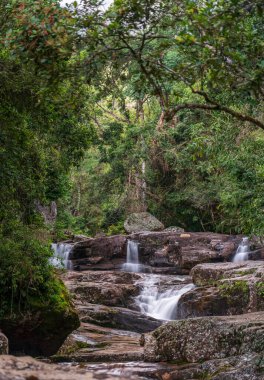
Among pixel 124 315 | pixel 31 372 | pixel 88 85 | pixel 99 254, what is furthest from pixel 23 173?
pixel 99 254

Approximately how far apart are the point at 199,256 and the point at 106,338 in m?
12.2

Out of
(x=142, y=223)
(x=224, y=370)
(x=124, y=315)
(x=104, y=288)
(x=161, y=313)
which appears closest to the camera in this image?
(x=224, y=370)

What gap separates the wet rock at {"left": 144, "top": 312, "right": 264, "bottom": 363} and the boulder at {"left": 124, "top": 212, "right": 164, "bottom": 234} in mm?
23114

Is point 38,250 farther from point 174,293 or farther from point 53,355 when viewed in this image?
point 174,293

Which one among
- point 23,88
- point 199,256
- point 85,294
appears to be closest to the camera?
point 23,88

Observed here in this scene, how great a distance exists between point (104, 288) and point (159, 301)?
2229 millimetres

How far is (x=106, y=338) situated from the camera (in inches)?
642

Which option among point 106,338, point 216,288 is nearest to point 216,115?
point 216,288

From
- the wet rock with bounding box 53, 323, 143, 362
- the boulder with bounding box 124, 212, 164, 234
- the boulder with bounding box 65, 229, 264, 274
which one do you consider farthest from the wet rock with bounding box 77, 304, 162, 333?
the boulder with bounding box 124, 212, 164, 234

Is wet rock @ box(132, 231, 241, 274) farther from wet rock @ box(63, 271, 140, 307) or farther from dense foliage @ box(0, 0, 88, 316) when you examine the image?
dense foliage @ box(0, 0, 88, 316)

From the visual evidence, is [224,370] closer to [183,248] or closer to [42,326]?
[42,326]

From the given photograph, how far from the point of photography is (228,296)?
18.3 m

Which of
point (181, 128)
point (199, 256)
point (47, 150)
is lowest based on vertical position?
point (199, 256)

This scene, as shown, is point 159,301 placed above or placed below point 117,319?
above
